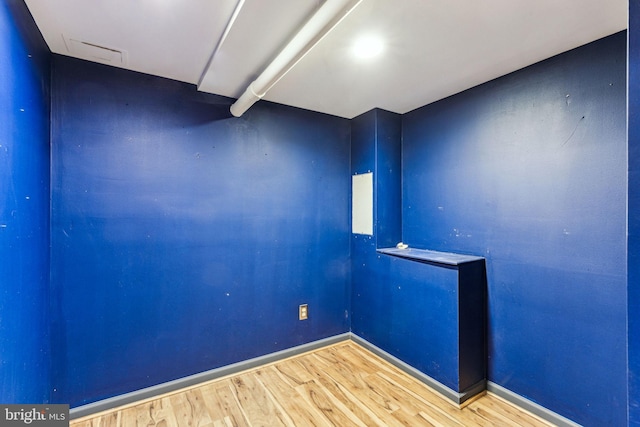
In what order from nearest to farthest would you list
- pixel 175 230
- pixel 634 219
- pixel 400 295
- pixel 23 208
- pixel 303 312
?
pixel 634 219, pixel 23 208, pixel 175 230, pixel 400 295, pixel 303 312

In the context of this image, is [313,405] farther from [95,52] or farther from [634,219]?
[95,52]

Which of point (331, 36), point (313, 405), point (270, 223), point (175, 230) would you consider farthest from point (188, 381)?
point (331, 36)

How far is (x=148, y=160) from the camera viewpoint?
1965 mm

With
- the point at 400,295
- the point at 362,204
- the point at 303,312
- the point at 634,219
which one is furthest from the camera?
the point at 362,204

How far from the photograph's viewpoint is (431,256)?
86.4 inches

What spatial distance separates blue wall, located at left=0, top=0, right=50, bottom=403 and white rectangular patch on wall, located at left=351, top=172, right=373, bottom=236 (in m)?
2.26

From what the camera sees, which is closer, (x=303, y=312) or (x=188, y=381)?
(x=188, y=381)

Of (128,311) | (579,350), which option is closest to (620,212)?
(579,350)

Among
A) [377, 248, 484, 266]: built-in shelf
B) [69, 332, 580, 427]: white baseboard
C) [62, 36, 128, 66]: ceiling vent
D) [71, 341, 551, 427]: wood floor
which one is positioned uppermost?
[62, 36, 128, 66]: ceiling vent

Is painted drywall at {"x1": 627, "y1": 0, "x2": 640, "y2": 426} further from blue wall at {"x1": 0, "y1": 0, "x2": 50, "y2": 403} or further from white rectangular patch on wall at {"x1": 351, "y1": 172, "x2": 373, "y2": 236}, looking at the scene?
blue wall at {"x1": 0, "y1": 0, "x2": 50, "y2": 403}

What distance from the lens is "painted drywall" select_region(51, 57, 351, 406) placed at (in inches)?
69.1

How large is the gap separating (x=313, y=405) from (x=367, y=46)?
226cm

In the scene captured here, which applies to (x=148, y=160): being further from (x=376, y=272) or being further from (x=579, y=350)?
(x=579, y=350)

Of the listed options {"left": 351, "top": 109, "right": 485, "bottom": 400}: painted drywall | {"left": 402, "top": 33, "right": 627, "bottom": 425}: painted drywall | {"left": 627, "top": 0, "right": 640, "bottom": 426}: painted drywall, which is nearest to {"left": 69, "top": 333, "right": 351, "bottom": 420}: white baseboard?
Result: {"left": 351, "top": 109, "right": 485, "bottom": 400}: painted drywall
